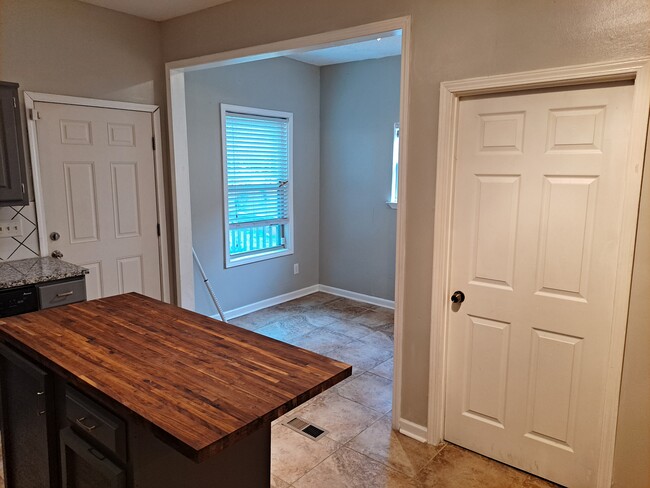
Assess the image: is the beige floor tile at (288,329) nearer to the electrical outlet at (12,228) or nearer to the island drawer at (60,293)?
the island drawer at (60,293)

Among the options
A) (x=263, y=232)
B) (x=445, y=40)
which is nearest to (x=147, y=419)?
(x=445, y=40)

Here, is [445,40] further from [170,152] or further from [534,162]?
[170,152]

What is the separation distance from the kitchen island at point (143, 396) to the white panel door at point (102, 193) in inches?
59.5

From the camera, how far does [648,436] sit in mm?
2020

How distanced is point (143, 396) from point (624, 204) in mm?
1977

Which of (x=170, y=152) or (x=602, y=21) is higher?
(x=602, y=21)

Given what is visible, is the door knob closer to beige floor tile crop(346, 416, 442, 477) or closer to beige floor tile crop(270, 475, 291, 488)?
beige floor tile crop(346, 416, 442, 477)

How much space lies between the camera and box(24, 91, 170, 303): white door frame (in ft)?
10.1

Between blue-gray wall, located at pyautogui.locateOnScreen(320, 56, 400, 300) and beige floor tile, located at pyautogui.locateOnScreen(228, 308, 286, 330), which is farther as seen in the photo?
blue-gray wall, located at pyautogui.locateOnScreen(320, 56, 400, 300)

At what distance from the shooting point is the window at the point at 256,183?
4676 mm

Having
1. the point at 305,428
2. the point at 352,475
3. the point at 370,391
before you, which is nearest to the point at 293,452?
the point at 305,428

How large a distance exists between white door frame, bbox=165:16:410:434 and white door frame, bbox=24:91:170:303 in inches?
3.8

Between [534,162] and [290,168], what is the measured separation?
11.1ft

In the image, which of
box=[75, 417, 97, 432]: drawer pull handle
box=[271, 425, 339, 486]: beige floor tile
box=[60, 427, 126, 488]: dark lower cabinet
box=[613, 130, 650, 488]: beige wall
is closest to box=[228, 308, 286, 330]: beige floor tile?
box=[271, 425, 339, 486]: beige floor tile
